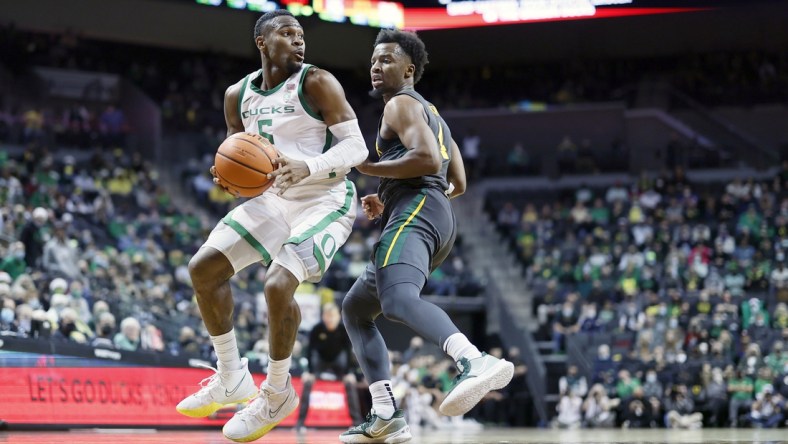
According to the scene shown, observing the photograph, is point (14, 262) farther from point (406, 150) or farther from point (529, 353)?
point (529, 353)

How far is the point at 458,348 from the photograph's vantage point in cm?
514

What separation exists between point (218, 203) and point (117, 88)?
439 centimetres

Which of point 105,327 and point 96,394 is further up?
point 105,327

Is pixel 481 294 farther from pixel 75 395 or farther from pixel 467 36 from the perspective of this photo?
pixel 75 395

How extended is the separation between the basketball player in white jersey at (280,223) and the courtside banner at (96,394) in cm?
476

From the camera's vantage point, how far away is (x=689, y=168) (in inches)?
973

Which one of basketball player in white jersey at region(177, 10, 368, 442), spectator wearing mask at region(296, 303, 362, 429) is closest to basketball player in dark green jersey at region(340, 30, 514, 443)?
basketball player in white jersey at region(177, 10, 368, 442)

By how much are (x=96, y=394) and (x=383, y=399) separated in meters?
5.80

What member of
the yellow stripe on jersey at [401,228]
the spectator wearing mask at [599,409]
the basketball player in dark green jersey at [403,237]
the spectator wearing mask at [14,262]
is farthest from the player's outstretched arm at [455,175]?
the spectator wearing mask at [599,409]

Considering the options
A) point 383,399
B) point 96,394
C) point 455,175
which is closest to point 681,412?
point 96,394

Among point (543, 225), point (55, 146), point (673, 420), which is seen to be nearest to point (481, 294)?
point (543, 225)

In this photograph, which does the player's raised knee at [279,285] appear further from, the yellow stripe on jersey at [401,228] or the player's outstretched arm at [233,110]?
the player's outstretched arm at [233,110]

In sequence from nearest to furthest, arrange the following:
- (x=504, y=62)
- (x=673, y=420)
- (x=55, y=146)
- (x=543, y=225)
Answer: (x=673, y=420) → (x=55, y=146) → (x=543, y=225) → (x=504, y=62)

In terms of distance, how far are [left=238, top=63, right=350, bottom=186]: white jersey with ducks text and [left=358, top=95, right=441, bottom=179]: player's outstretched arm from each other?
0.32 m
